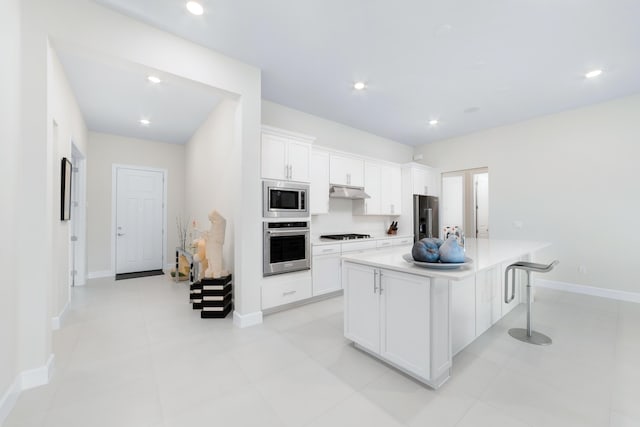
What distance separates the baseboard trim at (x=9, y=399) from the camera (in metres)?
1.51

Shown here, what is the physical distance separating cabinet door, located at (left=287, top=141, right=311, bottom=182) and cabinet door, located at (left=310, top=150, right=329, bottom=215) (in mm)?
236

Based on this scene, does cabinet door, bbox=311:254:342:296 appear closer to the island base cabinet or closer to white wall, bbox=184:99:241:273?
white wall, bbox=184:99:241:273

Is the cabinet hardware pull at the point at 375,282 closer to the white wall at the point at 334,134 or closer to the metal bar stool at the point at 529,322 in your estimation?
the metal bar stool at the point at 529,322

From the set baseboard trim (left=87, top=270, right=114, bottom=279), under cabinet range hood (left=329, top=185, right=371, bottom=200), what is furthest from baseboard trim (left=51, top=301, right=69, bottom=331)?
under cabinet range hood (left=329, top=185, right=371, bottom=200)

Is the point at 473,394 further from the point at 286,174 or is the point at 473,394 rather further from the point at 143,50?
the point at 143,50

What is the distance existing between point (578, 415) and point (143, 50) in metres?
4.14

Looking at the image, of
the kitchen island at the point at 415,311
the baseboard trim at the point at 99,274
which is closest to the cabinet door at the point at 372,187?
the kitchen island at the point at 415,311

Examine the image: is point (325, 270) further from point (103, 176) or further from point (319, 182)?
point (103, 176)

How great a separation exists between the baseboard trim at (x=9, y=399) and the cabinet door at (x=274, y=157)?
8.32ft

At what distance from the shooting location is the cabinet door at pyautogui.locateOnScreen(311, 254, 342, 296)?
360cm

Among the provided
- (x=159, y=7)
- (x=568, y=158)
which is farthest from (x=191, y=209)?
(x=568, y=158)

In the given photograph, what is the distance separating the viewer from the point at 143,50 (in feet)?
7.41

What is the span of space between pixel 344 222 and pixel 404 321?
117 inches

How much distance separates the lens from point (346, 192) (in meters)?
4.23
